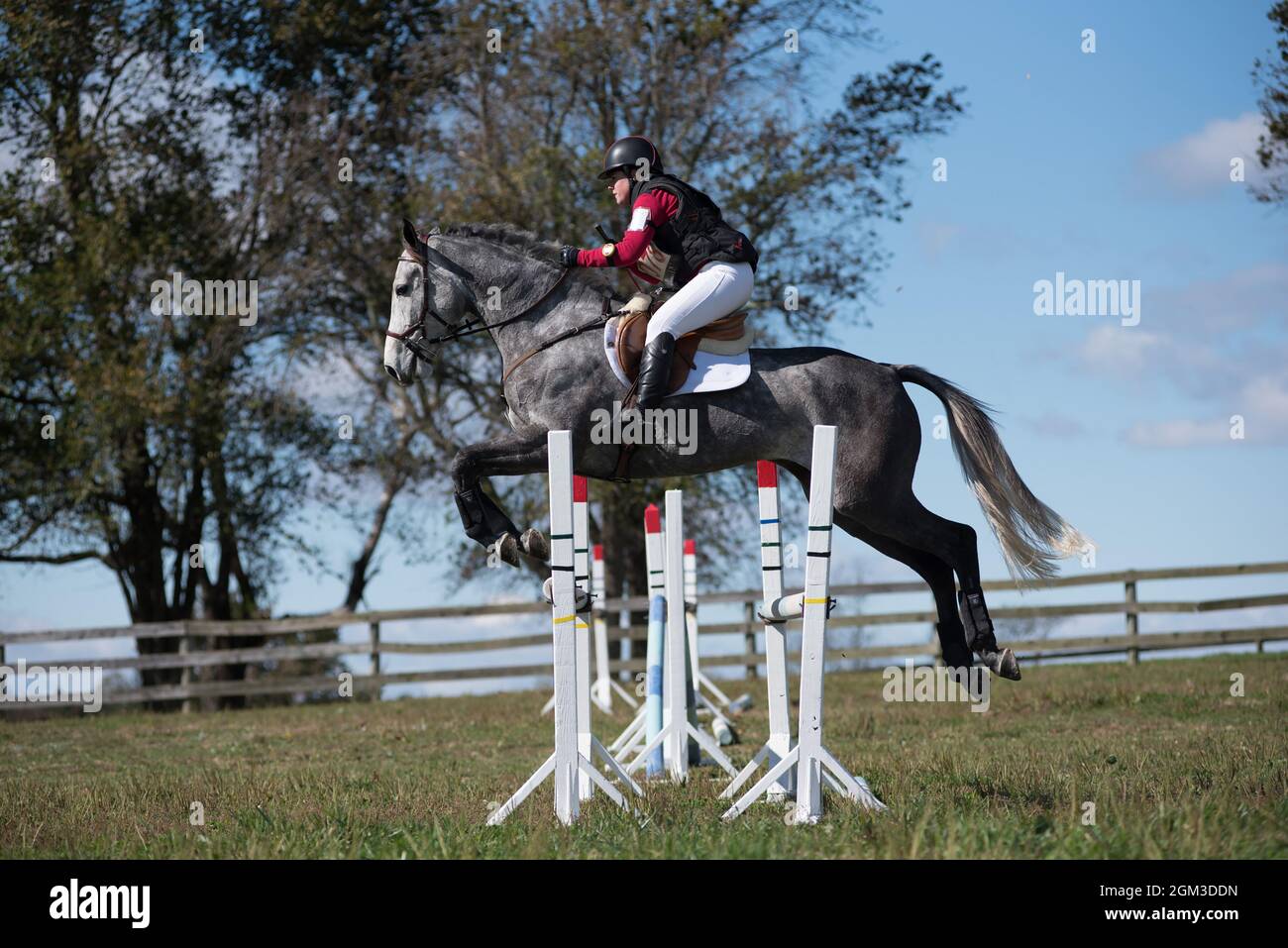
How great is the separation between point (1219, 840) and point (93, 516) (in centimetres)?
1929

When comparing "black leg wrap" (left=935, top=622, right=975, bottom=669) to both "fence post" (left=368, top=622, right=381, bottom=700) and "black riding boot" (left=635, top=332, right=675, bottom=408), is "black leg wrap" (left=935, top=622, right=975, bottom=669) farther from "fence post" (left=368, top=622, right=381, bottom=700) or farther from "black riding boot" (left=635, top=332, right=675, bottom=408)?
"fence post" (left=368, top=622, right=381, bottom=700)

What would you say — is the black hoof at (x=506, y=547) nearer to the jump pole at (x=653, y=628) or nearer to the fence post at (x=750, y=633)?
the jump pole at (x=653, y=628)

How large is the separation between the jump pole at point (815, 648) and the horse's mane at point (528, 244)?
183cm

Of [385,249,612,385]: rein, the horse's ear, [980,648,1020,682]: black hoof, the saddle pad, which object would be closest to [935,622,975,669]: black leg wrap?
[980,648,1020,682]: black hoof

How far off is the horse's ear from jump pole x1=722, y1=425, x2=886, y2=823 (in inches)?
105

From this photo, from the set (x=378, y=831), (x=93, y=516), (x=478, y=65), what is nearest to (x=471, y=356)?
(x=478, y=65)

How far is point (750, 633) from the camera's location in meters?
19.9

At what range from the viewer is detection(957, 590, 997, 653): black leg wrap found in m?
6.75

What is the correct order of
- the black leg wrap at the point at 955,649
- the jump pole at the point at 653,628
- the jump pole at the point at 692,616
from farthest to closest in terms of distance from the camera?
1. the jump pole at the point at 692,616
2. the jump pole at the point at 653,628
3. the black leg wrap at the point at 955,649

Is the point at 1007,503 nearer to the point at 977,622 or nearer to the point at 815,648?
the point at 977,622

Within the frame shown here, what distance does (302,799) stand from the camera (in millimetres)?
6848

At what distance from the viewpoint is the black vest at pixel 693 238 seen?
666 cm

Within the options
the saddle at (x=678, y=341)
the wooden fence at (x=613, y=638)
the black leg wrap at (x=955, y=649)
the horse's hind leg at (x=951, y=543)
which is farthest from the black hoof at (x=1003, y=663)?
the wooden fence at (x=613, y=638)
